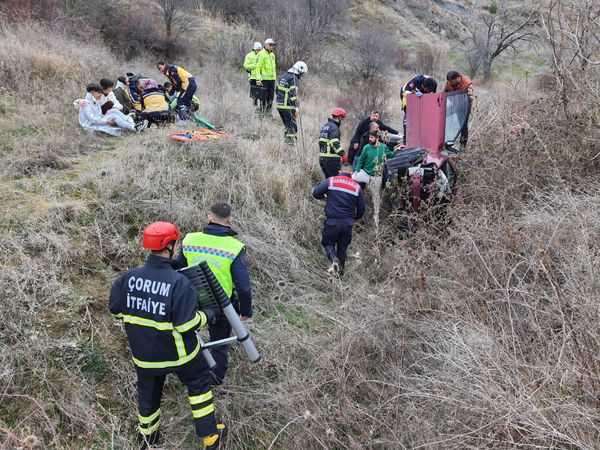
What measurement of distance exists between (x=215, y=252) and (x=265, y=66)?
678 centimetres

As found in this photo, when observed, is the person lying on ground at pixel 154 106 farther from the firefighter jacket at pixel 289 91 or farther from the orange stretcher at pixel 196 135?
the firefighter jacket at pixel 289 91

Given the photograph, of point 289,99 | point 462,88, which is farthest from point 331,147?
point 289,99

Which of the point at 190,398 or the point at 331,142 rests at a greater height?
the point at 331,142

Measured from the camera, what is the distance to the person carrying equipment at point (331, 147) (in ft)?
20.4

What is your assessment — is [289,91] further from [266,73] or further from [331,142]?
[331,142]

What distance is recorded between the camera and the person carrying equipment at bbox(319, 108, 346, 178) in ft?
20.4

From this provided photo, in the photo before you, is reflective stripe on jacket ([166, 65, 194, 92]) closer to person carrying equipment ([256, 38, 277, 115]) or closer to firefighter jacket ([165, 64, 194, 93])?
firefighter jacket ([165, 64, 194, 93])

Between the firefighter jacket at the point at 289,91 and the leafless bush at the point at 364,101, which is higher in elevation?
the firefighter jacket at the point at 289,91

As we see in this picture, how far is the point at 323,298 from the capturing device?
4.48 meters

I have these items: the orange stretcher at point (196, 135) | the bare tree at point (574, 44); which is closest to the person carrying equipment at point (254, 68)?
the orange stretcher at point (196, 135)

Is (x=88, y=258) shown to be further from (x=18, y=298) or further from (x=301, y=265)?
(x=301, y=265)

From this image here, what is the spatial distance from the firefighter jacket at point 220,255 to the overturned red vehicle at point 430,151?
251cm

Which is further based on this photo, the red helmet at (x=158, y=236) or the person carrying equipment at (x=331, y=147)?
the person carrying equipment at (x=331, y=147)

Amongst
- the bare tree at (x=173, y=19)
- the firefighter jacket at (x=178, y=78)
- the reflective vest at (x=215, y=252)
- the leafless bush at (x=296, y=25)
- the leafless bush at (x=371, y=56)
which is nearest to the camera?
the reflective vest at (x=215, y=252)
